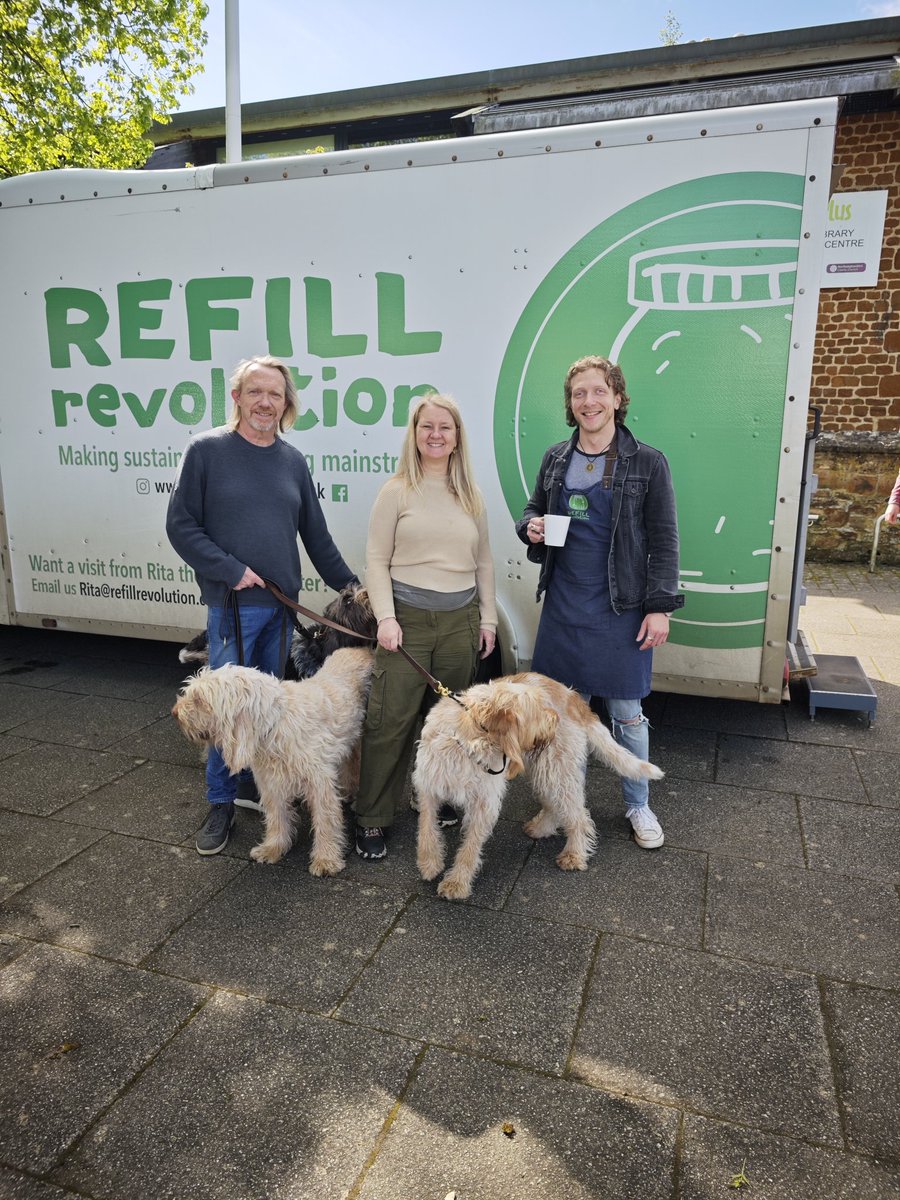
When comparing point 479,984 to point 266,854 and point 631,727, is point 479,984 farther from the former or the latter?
point 631,727

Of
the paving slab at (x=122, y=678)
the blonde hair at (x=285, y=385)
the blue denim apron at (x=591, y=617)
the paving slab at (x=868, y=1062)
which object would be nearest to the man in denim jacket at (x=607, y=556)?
the blue denim apron at (x=591, y=617)

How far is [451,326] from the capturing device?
4.19 m

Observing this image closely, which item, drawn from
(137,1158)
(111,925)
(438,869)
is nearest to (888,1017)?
(438,869)

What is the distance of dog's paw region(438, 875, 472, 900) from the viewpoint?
3.19 meters

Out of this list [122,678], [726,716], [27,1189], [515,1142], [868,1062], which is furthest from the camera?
[122,678]

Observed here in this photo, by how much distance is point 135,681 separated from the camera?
5938 millimetres

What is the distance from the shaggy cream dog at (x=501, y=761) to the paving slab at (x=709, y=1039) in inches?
24.9

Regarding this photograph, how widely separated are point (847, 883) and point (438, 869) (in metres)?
1.75

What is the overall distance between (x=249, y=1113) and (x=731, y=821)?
2.62 m

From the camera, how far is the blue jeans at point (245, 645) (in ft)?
11.8

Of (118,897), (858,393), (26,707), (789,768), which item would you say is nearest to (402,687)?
(118,897)

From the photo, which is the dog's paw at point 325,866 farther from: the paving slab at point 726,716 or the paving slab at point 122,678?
the paving slab at point 122,678

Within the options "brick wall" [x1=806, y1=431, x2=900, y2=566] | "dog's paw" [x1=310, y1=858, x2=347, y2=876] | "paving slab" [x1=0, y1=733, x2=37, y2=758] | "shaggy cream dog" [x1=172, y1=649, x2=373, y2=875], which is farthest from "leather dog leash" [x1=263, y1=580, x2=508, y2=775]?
"brick wall" [x1=806, y1=431, x2=900, y2=566]

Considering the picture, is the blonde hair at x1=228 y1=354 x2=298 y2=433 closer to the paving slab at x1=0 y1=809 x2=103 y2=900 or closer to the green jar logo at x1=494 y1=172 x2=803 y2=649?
the green jar logo at x1=494 y1=172 x2=803 y2=649
